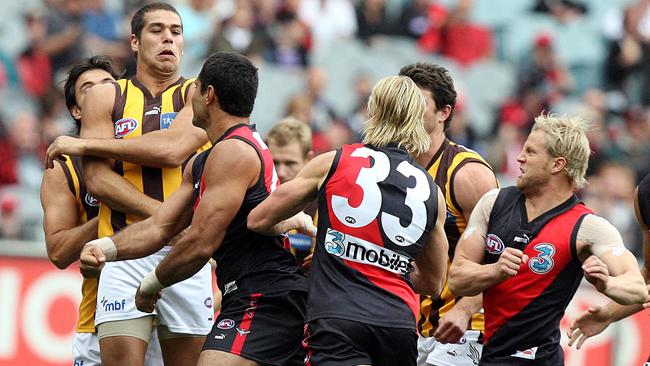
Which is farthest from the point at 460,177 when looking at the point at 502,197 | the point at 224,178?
the point at 224,178

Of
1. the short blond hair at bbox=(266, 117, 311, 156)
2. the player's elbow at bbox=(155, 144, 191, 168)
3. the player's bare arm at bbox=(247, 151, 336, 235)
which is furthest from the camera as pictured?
the short blond hair at bbox=(266, 117, 311, 156)

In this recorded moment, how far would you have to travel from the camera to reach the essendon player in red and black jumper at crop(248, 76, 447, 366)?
19.8ft

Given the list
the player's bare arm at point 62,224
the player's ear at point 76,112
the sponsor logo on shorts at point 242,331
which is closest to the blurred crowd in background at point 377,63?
the player's ear at point 76,112

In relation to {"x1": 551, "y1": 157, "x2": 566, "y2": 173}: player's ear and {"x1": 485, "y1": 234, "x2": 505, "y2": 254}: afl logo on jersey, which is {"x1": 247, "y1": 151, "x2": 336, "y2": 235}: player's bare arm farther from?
{"x1": 551, "y1": 157, "x2": 566, "y2": 173}: player's ear

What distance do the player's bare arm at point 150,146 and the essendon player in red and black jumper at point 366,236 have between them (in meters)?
1.16

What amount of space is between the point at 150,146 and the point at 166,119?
34cm

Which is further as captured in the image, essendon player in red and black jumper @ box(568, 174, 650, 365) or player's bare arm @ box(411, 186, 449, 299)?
essendon player in red and black jumper @ box(568, 174, 650, 365)

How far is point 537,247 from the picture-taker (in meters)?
6.21

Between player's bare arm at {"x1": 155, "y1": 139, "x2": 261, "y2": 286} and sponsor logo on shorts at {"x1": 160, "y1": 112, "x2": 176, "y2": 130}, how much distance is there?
42.8 inches

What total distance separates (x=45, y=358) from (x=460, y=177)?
539cm

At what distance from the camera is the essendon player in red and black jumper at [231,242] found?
635 cm

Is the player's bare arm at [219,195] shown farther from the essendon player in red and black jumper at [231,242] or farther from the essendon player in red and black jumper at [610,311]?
the essendon player in red and black jumper at [610,311]

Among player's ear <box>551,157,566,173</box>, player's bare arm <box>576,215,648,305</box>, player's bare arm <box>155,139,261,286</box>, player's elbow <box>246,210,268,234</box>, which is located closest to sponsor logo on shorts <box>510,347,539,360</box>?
player's bare arm <box>576,215,648,305</box>

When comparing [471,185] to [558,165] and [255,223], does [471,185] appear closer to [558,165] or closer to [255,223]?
[558,165]
